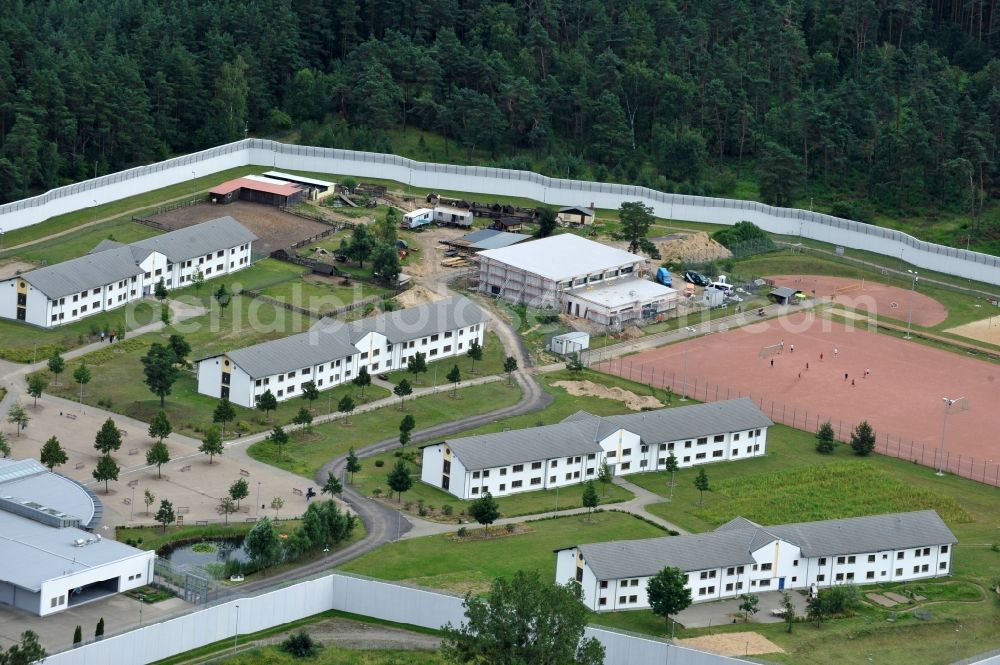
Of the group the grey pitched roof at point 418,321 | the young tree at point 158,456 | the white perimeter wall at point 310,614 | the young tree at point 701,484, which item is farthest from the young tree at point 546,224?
the white perimeter wall at point 310,614

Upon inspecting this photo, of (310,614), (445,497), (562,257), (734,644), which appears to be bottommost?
(445,497)

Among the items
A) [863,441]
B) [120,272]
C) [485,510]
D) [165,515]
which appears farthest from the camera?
A: [120,272]

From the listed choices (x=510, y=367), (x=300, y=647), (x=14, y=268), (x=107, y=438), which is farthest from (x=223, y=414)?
(x=14, y=268)

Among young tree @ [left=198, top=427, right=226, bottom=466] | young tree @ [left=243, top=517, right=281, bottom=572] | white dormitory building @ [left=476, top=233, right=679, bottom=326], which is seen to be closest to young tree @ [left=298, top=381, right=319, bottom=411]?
young tree @ [left=198, top=427, right=226, bottom=466]

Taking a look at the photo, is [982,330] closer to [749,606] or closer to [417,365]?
[417,365]

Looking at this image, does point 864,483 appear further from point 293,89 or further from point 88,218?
point 293,89

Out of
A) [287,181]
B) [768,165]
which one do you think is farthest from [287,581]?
[768,165]

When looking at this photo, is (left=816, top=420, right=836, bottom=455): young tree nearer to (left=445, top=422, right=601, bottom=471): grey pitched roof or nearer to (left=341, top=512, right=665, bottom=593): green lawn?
Result: (left=445, top=422, right=601, bottom=471): grey pitched roof
